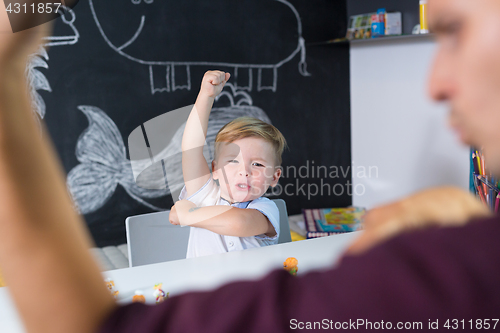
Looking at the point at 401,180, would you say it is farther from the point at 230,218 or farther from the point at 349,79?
the point at 230,218

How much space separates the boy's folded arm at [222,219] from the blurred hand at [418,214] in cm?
82

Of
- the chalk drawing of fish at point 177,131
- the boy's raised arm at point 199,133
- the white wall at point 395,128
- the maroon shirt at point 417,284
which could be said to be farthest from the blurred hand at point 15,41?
the white wall at point 395,128

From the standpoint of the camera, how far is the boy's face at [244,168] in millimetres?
1046

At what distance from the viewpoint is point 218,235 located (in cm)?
101

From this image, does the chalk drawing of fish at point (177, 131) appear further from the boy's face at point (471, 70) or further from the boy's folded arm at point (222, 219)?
the boy's face at point (471, 70)

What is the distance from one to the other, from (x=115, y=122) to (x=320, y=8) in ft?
4.14

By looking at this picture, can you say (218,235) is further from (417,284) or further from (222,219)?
(417,284)

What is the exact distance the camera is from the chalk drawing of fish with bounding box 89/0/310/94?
1.80m

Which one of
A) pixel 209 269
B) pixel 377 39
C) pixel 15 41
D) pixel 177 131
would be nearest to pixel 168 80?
pixel 177 131

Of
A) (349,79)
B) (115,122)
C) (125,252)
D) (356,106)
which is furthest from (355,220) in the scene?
(115,122)

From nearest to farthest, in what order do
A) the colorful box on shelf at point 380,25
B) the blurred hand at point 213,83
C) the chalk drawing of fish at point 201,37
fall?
1. the blurred hand at point 213,83
2. the chalk drawing of fish at point 201,37
3. the colorful box on shelf at point 380,25

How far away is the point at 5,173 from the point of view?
0.12 m

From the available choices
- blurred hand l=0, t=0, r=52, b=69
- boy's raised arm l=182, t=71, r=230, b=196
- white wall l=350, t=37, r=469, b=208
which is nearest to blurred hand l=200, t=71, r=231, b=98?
boy's raised arm l=182, t=71, r=230, b=196

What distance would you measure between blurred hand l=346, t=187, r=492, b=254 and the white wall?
1860 mm
